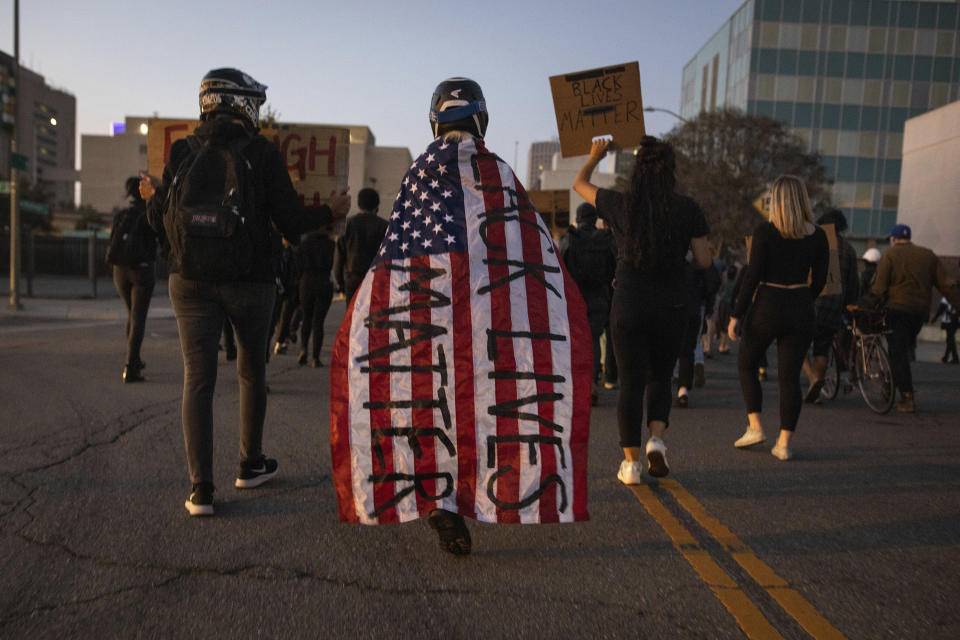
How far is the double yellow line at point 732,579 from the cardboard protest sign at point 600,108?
2.74 m

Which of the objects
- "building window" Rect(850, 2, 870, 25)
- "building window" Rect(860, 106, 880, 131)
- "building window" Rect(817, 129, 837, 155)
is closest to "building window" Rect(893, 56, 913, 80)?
"building window" Rect(860, 106, 880, 131)

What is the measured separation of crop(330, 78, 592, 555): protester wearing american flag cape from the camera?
10.4 feet

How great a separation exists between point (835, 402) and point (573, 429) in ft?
21.0

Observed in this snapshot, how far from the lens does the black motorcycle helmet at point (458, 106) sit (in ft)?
11.2

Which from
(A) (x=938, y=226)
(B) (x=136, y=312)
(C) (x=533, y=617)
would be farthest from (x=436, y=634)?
(A) (x=938, y=226)

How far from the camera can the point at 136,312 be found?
777 centimetres

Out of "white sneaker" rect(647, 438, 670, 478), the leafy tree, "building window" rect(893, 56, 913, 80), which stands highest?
"building window" rect(893, 56, 913, 80)

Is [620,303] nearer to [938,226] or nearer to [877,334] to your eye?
[877,334]

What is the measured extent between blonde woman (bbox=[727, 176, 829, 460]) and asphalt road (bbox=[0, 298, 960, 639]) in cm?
53

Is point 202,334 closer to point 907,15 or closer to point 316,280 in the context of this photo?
point 316,280

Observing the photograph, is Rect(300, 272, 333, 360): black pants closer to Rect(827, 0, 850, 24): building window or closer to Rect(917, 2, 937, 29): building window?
Rect(827, 0, 850, 24): building window

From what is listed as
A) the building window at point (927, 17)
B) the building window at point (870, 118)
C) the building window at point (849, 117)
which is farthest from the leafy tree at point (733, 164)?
the building window at point (927, 17)

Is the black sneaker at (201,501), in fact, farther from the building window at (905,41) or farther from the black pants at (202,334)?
the building window at (905,41)

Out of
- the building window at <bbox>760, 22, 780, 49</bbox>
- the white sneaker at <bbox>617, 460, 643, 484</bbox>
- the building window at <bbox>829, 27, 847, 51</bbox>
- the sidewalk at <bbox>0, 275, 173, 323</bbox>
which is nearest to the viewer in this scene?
the white sneaker at <bbox>617, 460, 643, 484</bbox>
